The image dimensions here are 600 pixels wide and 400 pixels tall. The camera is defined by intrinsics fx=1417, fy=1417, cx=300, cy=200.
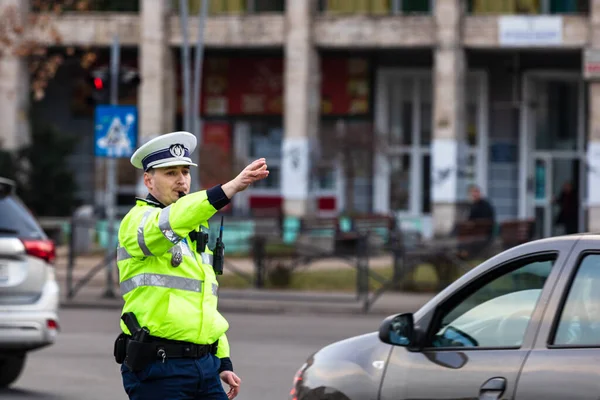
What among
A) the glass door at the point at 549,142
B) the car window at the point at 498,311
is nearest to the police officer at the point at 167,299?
the car window at the point at 498,311

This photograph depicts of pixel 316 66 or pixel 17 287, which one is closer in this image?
pixel 17 287

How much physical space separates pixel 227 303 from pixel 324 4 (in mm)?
22736

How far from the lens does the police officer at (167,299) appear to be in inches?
223

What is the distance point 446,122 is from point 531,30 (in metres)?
3.55

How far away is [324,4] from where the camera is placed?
4247 cm

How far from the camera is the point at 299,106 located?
4134cm

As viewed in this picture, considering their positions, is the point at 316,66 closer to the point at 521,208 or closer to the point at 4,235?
the point at 521,208

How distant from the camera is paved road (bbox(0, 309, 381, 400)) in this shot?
1146 cm

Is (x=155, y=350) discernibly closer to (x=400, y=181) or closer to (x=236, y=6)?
(x=236, y=6)

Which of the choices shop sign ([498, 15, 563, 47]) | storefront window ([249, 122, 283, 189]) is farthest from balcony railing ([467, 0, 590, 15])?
storefront window ([249, 122, 283, 189])

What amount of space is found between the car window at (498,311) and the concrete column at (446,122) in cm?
3417

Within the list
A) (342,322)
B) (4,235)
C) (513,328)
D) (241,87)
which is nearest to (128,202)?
(241,87)

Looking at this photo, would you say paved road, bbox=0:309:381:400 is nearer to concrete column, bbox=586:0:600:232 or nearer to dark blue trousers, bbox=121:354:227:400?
dark blue trousers, bbox=121:354:227:400

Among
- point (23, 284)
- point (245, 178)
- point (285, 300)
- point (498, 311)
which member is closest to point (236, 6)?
point (285, 300)
